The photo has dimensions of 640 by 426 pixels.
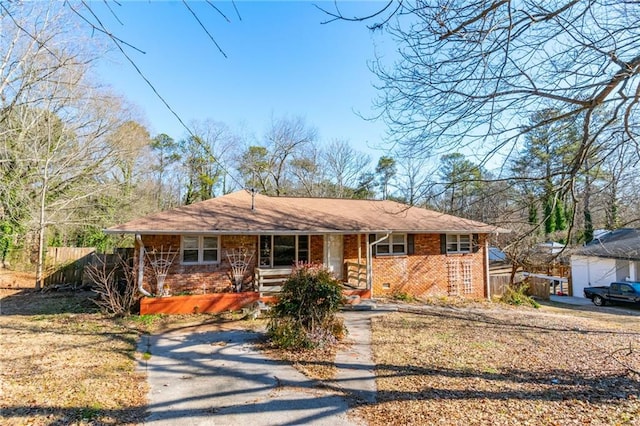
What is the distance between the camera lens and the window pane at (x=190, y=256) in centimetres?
1090

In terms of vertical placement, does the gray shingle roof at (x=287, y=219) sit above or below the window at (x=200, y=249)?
above

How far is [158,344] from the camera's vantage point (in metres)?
7.39

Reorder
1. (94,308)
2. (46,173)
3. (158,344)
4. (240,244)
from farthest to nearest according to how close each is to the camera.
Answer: (46,173), (240,244), (94,308), (158,344)

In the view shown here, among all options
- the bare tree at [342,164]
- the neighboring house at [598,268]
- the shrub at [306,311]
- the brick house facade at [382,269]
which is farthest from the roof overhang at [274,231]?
the bare tree at [342,164]

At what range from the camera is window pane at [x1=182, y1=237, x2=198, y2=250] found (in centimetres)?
1089

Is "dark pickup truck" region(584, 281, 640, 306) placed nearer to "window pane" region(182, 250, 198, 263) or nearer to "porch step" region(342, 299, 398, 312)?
"porch step" region(342, 299, 398, 312)

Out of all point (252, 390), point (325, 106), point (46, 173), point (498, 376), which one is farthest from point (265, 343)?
point (46, 173)

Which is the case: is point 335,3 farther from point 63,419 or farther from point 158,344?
point 158,344

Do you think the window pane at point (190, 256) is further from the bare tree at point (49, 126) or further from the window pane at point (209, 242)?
the bare tree at point (49, 126)

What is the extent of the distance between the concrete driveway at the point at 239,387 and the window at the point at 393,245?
6.75 metres

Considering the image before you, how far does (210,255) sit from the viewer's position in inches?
440

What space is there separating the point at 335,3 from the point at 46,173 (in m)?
17.8

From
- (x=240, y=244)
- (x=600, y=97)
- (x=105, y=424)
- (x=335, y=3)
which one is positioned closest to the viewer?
(x=335, y=3)

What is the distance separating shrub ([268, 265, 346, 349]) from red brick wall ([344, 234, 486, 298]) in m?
6.23
